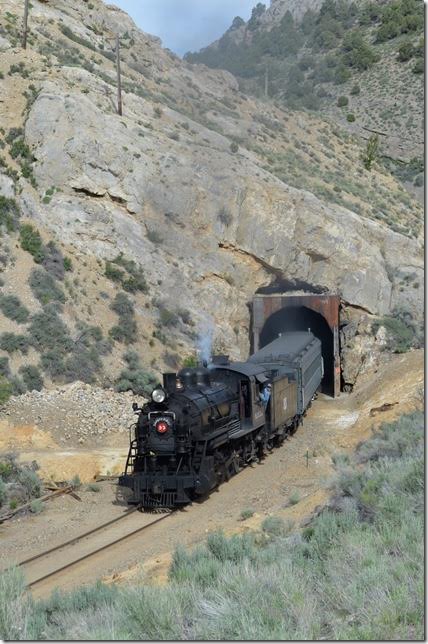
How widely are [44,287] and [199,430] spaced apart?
56.0 feet

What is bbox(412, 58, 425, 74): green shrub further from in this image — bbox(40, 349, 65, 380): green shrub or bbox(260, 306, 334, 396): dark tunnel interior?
bbox(40, 349, 65, 380): green shrub

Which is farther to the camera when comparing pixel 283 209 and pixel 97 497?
pixel 283 209

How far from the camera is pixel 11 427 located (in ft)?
81.3

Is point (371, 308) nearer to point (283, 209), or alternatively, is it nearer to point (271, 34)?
point (283, 209)

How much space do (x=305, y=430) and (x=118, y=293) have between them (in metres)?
12.0

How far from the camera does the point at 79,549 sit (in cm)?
1584

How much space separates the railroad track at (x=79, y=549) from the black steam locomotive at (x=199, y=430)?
84 cm

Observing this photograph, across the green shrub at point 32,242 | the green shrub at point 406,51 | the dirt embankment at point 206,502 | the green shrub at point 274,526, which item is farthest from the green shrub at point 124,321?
the green shrub at point 406,51

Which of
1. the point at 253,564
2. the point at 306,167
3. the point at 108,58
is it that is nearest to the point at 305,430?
the point at 253,564

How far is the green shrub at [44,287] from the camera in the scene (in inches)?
1266

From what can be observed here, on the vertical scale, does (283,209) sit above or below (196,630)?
above

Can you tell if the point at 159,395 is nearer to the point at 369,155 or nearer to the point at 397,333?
the point at 397,333

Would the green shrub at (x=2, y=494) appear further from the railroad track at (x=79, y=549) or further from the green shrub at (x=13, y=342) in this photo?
the green shrub at (x=13, y=342)

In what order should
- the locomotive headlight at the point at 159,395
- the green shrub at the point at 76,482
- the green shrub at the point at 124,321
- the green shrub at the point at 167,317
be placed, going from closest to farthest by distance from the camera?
the locomotive headlight at the point at 159,395, the green shrub at the point at 76,482, the green shrub at the point at 124,321, the green shrub at the point at 167,317
